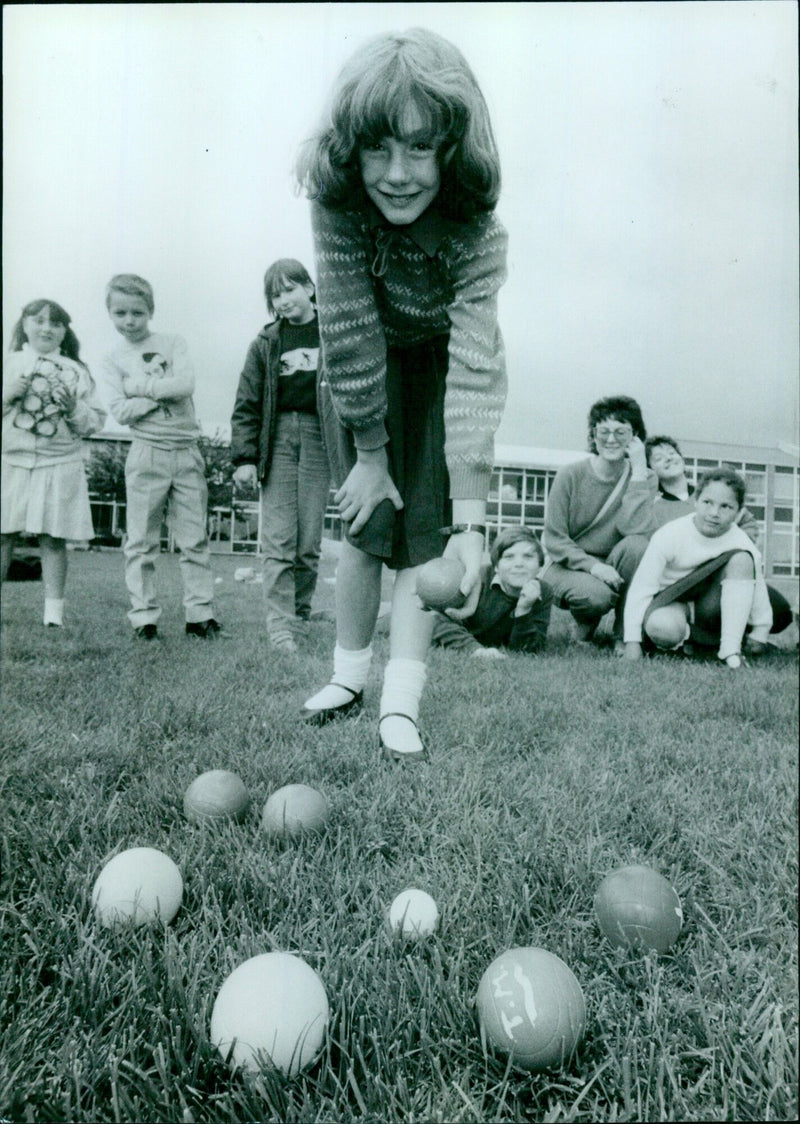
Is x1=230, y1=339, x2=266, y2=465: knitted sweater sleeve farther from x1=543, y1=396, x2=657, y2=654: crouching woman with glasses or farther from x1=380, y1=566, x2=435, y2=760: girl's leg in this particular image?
x1=380, y1=566, x2=435, y2=760: girl's leg

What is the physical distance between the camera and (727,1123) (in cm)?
86

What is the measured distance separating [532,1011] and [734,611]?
287 cm

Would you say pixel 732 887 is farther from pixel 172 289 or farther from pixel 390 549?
pixel 172 289

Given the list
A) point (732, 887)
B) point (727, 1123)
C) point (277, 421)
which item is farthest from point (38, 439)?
point (727, 1123)

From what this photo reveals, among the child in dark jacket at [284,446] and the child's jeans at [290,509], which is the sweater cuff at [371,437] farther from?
the child's jeans at [290,509]

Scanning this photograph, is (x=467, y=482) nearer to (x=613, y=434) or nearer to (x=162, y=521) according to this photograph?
(x=162, y=521)

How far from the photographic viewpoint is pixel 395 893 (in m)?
1.30

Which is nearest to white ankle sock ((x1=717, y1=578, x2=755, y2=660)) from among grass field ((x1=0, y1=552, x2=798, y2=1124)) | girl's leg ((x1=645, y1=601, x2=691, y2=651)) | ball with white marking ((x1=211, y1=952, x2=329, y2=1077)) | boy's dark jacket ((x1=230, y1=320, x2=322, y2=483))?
girl's leg ((x1=645, y1=601, x2=691, y2=651))

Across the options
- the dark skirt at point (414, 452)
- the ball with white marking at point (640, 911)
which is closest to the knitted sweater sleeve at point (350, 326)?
the dark skirt at point (414, 452)

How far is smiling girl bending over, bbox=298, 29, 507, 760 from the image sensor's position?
1621mm

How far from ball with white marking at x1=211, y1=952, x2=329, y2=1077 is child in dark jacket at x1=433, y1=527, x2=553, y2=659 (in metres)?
2.58

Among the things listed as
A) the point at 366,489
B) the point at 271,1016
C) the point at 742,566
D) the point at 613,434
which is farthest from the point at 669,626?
the point at 271,1016

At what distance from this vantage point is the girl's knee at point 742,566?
359cm

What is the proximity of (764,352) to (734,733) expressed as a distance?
3.56 ft
